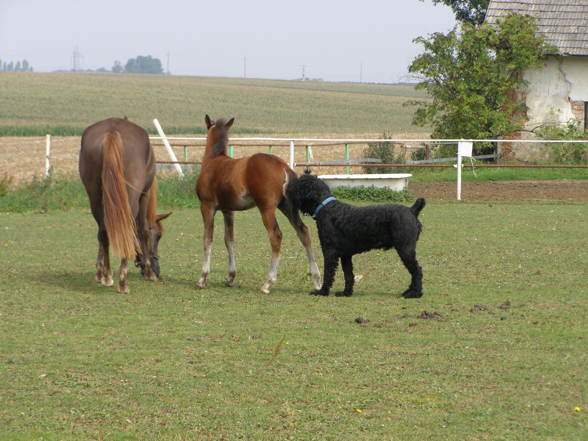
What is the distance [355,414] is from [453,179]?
18.5 metres

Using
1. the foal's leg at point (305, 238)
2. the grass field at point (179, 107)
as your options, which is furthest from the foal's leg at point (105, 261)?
the grass field at point (179, 107)

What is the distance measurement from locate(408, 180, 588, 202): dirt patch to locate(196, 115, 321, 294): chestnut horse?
10746 mm

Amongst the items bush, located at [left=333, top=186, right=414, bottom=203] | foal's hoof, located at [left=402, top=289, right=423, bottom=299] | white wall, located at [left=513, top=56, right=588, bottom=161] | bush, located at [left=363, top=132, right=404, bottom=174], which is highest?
white wall, located at [left=513, top=56, right=588, bottom=161]

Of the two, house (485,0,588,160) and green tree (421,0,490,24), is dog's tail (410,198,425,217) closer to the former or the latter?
house (485,0,588,160)

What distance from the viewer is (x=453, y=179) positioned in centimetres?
2316

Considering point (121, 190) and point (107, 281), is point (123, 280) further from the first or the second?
point (121, 190)

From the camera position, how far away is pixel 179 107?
84.2 metres

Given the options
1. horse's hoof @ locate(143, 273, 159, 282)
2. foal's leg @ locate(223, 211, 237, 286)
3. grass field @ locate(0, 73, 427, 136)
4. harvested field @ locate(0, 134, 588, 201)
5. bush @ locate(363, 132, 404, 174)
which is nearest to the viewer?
foal's leg @ locate(223, 211, 237, 286)

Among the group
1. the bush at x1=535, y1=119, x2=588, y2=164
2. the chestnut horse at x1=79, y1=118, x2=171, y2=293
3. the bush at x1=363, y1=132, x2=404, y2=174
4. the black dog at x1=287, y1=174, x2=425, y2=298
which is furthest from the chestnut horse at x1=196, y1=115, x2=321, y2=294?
the bush at x1=535, y1=119, x2=588, y2=164

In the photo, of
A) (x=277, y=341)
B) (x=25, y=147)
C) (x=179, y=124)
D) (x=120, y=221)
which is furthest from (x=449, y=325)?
(x=179, y=124)

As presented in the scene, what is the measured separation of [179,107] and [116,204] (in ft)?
251

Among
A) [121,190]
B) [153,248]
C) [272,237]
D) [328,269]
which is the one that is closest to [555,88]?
[153,248]

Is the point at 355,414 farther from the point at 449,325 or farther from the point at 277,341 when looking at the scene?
the point at 449,325

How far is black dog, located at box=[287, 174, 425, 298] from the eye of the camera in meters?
8.63
